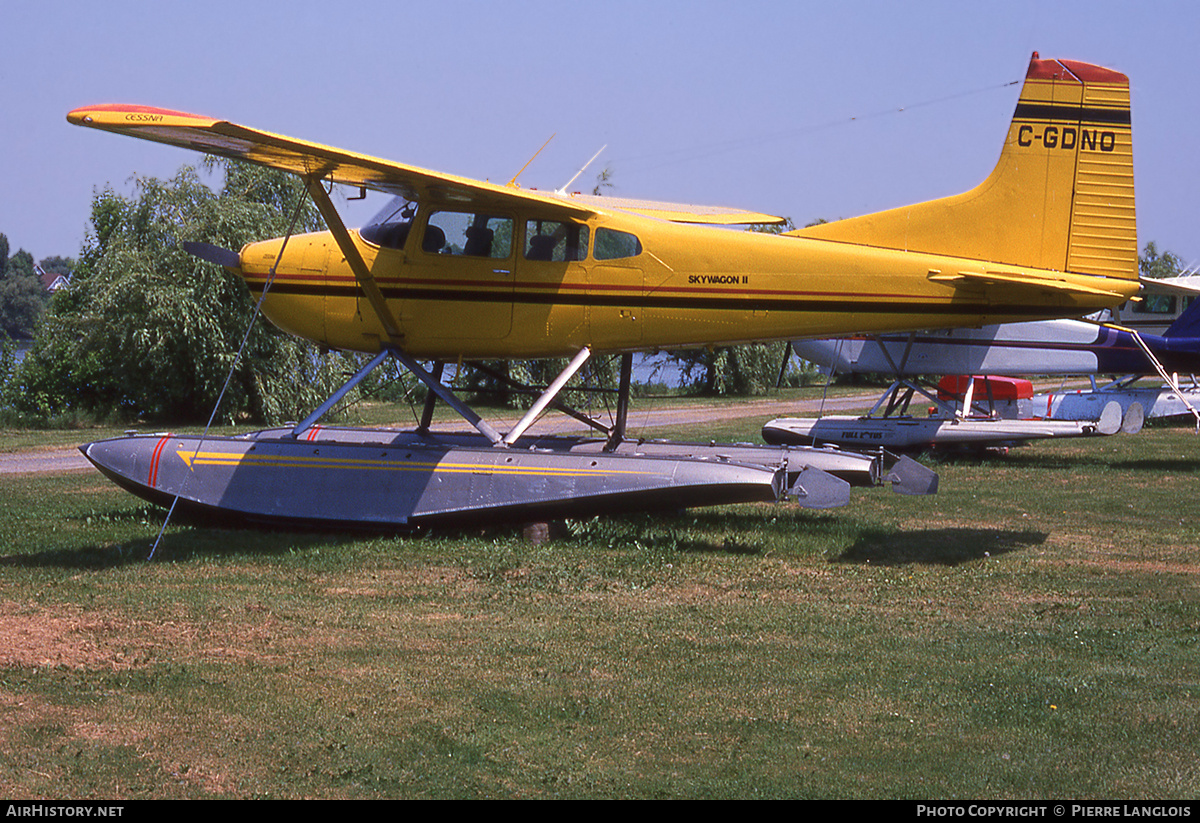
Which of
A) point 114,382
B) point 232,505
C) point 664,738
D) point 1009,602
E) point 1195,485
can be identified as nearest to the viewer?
point 664,738

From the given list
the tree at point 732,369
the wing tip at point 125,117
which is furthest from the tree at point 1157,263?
the wing tip at point 125,117

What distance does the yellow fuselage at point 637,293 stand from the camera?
10.1 m

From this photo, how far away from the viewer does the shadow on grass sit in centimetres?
957

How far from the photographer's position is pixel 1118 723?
18.0ft

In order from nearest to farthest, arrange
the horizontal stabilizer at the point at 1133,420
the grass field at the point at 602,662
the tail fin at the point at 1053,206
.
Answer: the grass field at the point at 602,662
the tail fin at the point at 1053,206
the horizontal stabilizer at the point at 1133,420

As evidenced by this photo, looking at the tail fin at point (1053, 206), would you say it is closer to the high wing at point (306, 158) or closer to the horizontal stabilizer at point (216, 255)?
the high wing at point (306, 158)

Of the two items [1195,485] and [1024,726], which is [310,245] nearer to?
[1024,726]

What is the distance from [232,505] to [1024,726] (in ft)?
24.8

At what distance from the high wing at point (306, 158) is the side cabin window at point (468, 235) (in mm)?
158

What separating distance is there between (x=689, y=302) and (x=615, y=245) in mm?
940

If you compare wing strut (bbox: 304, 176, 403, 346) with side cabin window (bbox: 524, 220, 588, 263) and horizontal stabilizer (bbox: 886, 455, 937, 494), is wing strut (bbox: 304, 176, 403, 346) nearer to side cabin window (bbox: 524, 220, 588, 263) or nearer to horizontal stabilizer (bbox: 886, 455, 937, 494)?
side cabin window (bbox: 524, 220, 588, 263)

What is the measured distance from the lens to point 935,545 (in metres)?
10.2

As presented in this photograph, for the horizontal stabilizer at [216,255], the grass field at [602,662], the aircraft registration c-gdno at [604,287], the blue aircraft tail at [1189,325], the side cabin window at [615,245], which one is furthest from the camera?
the blue aircraft tail at [1189,325]
